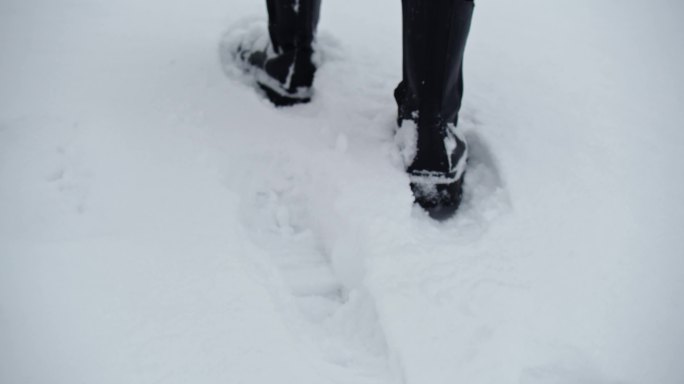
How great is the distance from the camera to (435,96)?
1171 millimetres

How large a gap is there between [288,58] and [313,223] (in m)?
0.55

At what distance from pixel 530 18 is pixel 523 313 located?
1455mm

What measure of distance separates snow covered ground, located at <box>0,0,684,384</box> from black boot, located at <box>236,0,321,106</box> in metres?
0.06

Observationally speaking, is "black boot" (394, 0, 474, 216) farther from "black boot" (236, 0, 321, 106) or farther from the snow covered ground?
"black boot" (236, 0, 321, 106)

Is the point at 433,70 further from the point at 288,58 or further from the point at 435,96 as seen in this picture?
the point at 288,58

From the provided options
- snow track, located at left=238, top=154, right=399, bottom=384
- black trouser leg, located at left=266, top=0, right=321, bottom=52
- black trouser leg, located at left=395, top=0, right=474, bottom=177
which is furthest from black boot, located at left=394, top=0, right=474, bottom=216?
black trouser leg, located at left=266, top=0, right=321, bottom=52

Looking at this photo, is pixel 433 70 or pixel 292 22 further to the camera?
pixel 292 22

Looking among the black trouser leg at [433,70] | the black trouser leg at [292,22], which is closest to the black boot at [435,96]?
the black trouser leg at [433,70]

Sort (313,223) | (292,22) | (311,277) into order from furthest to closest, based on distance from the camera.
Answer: (292,22), (313,223), (311,277)

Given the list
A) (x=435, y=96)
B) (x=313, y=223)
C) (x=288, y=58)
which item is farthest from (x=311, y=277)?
(x=288, y=58)

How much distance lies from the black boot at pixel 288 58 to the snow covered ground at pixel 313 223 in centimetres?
6

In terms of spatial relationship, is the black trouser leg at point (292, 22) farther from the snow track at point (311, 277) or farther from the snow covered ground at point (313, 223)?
the snow track at point (311, 277)

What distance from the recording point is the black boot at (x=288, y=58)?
144 centimetres

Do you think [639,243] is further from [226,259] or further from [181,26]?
[181,26]
